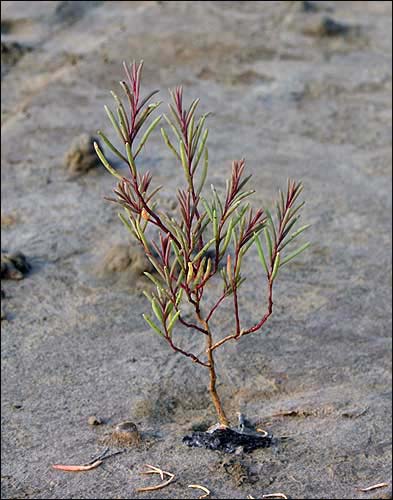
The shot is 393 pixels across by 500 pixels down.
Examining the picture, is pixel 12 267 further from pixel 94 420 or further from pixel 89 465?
pixel 89 465

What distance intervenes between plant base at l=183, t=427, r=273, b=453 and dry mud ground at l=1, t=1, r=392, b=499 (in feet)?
0.12

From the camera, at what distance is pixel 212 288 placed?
15.4 ft

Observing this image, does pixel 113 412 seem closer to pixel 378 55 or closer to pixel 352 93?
pixel 352 93

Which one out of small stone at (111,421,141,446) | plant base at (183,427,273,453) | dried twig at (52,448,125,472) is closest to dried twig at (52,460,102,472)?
dried twig at (52,448,125,472)

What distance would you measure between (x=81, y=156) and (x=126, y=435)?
2.98 meters

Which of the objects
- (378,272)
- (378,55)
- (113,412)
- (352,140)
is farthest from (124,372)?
(378,55)

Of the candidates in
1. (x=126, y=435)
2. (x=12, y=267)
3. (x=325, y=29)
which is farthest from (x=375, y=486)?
(x=325, y=29)

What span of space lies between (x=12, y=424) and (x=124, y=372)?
55 cm

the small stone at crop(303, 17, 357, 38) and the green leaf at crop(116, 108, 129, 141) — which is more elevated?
the green leaf at crop(116, 108, 129, 141)

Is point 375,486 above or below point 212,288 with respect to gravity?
below

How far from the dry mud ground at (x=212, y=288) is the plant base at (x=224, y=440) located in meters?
0.04

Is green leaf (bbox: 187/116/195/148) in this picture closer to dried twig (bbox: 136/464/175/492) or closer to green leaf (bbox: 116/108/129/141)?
green leaf (bbox: 116/108/129/141)

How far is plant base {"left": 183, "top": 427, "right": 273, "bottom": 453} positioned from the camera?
314 cm

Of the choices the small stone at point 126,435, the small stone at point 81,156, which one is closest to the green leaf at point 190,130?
the small stone at point 126,435
